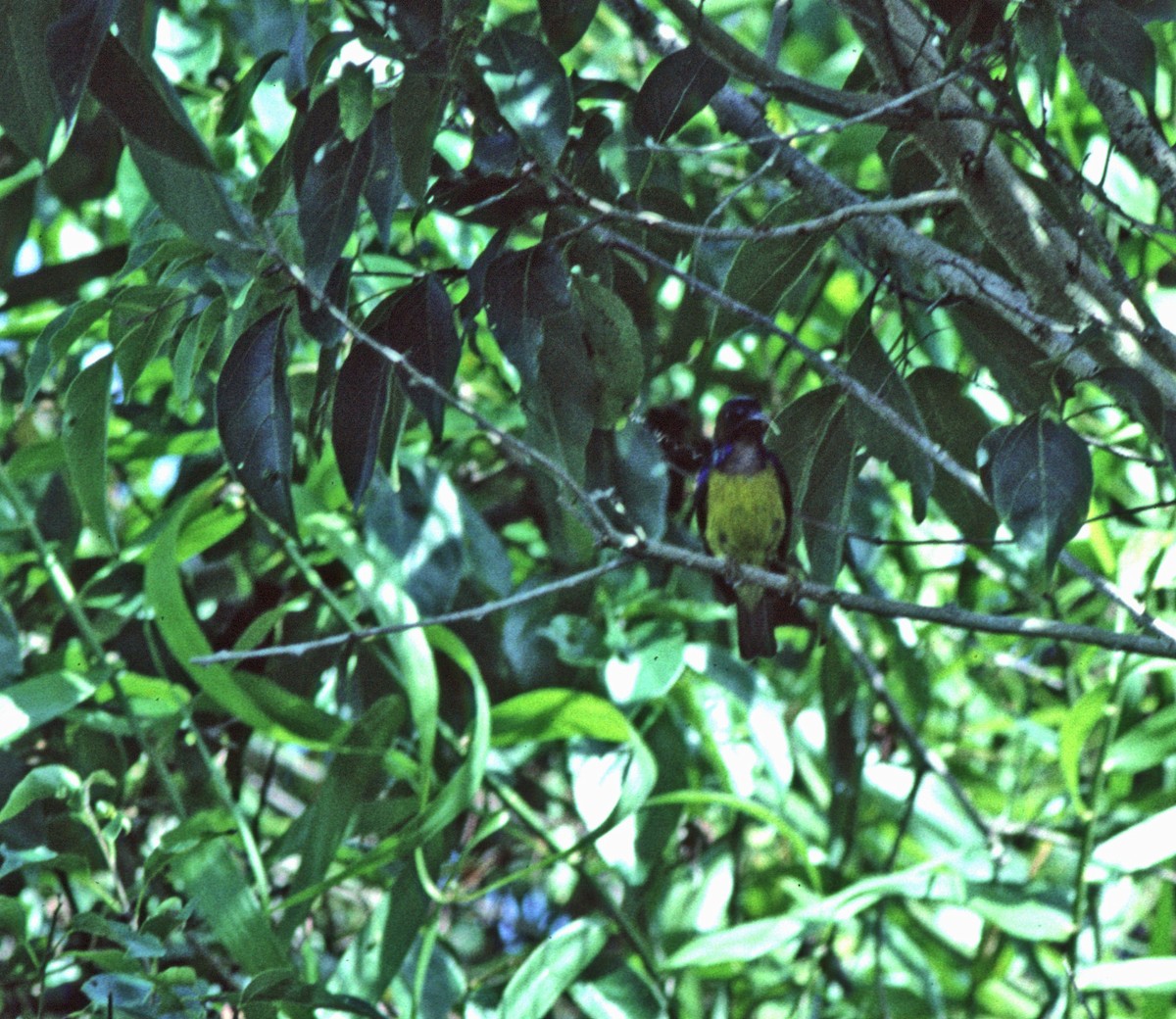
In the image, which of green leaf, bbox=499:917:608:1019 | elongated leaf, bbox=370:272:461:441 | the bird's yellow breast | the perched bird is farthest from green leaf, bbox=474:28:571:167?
the bird's yellow breast

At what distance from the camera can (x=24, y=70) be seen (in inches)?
67.4

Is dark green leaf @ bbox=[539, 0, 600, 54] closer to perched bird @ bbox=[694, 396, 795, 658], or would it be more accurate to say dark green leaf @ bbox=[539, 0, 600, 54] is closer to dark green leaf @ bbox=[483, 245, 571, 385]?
dark green leaf @ bbox=[483, 245, 571, 385]

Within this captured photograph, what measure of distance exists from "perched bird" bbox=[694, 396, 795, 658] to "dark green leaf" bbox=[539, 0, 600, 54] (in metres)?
1.55

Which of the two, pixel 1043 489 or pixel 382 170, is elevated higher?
pixel 382 170

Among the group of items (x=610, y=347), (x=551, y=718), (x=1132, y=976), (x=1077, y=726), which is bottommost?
(x=1132, y=976)

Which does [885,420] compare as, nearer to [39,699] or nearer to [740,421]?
[39,699]

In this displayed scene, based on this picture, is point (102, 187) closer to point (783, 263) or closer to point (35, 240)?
point (35, 240)

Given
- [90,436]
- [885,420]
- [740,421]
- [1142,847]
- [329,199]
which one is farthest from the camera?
[740,421]

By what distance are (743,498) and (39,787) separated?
230 cm

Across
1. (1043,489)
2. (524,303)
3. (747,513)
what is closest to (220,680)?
(524,303)

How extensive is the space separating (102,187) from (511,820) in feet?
5.19

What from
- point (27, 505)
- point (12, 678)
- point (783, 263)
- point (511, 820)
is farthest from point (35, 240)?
point (783, 263)

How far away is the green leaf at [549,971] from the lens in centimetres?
245

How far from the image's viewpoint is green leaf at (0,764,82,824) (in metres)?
2.05
